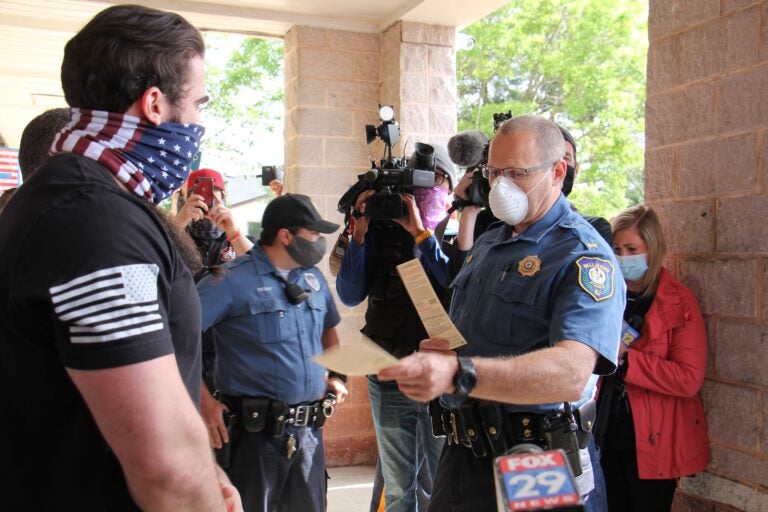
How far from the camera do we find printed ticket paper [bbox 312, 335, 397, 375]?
165 cm

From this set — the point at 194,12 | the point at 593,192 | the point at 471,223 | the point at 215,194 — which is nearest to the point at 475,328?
the point at 471,223

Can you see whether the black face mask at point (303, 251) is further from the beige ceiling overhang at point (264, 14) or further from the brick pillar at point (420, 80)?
the beige ceiling overhang at point (264, 14)

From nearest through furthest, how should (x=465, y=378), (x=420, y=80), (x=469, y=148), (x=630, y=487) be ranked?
(x=465, y=378)
(x=630, y=487)
(x=469, y=148)
(x=420, y=80)

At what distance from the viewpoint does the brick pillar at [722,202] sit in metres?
2.93

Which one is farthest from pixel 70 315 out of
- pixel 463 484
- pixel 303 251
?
pixel 303 251

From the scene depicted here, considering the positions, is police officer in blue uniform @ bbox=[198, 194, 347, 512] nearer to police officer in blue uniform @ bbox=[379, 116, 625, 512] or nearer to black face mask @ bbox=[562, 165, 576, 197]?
police officer in blue uniform @ bbox=[379, 116, 625, 512]

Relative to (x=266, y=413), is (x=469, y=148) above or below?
above

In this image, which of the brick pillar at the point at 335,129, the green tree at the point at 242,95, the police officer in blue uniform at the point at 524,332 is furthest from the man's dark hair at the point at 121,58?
the green tree at the point at 242,95

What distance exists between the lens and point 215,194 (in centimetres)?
461

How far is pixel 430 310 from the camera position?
2244 millimetres

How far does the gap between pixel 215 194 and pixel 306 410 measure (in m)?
1.66

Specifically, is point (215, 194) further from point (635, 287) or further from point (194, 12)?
point (635, 287)

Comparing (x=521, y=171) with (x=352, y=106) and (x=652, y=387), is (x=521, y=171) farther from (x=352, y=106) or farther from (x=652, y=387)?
(x=352, y=106)

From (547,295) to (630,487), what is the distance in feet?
4.80
